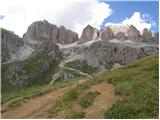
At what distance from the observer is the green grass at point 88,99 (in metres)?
23.7

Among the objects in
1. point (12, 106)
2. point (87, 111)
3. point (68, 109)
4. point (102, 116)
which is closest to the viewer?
point (102, 116)

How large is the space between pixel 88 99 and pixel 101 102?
152 cm

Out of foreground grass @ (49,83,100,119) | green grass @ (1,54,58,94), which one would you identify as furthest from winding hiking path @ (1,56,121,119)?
green grass @ (1,54,58,94)

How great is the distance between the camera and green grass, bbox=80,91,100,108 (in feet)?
77.7

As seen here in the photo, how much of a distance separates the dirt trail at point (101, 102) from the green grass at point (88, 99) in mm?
309

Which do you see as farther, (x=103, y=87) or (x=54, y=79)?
(x=54, y=79)

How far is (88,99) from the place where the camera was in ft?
81.9

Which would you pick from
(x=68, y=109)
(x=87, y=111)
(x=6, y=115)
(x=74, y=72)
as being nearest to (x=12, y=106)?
(x=6, y=115)

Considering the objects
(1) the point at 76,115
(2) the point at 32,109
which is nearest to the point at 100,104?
(1) the point at 76,115

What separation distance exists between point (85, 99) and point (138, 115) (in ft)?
21.9

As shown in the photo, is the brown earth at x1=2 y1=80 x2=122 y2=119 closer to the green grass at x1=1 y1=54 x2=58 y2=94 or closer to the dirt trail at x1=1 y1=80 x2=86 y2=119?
the dirt trail at x1=1 y1=80 x2=86 y2=119

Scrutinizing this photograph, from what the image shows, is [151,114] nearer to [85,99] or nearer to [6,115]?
[85,99]

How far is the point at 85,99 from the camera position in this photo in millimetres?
24938

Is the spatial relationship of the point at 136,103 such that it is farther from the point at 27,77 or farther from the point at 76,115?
the point at 27,77
